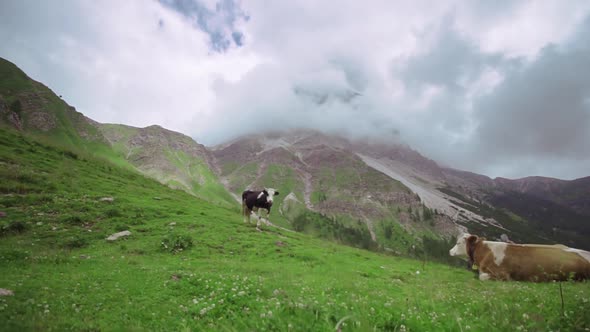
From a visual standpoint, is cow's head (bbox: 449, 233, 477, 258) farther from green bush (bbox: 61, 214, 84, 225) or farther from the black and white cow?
green bush (bbox: 61, 214, 84, 225)

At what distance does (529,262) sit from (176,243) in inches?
804

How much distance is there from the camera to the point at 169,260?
46.5 ft

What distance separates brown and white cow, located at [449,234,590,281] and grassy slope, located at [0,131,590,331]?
1.54 m

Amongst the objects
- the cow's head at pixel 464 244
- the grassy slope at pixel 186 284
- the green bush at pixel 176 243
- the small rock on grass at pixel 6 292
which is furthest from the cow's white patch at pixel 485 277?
the small rock on grass at pixel 6 292

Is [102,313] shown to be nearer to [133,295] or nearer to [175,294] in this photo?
[133,295]

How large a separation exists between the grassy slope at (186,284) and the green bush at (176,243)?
367 mm

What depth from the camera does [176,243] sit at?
16.6 m

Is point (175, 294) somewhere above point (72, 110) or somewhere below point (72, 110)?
below

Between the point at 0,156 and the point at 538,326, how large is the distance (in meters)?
A: 39.4

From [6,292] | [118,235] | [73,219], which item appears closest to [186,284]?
[6,292]

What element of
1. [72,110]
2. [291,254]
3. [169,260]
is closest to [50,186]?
[169,260]

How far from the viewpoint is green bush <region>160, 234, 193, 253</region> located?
1616 cm

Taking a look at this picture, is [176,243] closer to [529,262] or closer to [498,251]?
[498,251]

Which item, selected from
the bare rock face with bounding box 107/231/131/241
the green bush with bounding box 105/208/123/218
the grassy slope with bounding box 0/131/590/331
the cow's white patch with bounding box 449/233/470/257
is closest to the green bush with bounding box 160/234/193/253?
the grassy slope with bounding box 0/131/590/331
